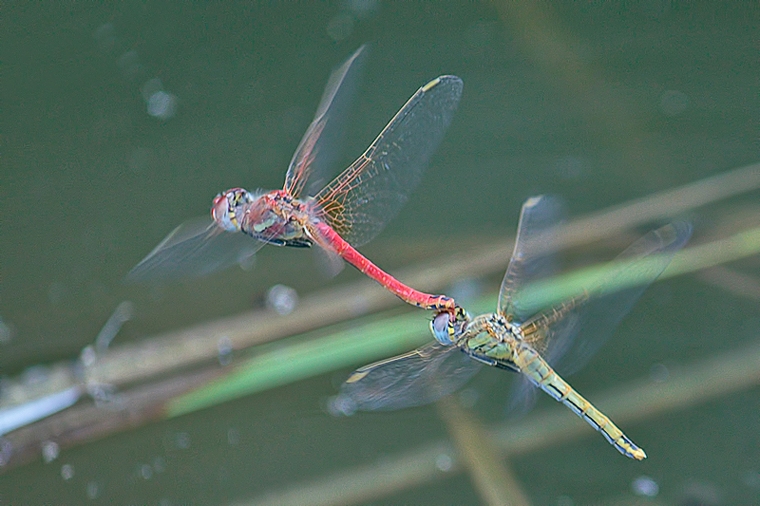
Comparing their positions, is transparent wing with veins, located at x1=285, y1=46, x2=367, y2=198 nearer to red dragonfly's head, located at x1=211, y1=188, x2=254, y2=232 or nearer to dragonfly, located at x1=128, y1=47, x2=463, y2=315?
dragonfly, located at x1=128, y1=47, x2=463, y2=315

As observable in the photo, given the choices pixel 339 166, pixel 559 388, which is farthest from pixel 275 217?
pixel 559 388

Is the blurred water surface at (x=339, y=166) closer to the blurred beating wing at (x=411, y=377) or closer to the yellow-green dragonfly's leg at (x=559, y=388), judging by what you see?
the yellow-green dragonfly's leg at (x=559, y=388)

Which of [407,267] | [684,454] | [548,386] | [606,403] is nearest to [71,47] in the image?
[407,267]

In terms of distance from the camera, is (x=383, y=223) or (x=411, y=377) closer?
(x=411, y=377)

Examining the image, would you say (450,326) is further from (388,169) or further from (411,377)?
(388,169)

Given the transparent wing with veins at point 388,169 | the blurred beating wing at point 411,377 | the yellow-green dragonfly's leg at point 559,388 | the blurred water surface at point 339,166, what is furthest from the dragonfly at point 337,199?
the blurred water surface at point 339,166

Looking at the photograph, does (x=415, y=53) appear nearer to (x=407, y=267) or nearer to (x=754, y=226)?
(x=407, y=267)
